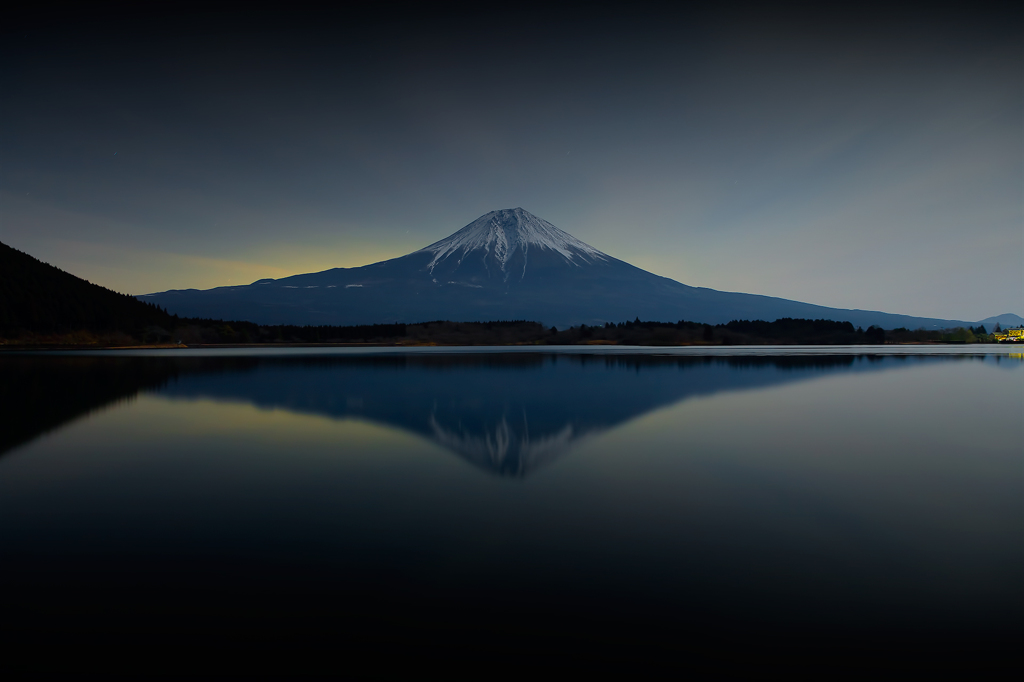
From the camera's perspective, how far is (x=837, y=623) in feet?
14.9

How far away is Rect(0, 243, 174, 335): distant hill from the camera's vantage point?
268 feet

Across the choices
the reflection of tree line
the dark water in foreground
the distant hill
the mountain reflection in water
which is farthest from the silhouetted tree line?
the dark water in foreground

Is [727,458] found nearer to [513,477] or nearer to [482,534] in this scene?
[513,477]

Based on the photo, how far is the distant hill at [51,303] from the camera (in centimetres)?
8181

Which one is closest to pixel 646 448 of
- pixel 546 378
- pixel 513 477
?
pixel 513 477

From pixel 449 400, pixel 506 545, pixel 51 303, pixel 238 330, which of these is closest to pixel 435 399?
pixel 449 400

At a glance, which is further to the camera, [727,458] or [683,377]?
[683,377]

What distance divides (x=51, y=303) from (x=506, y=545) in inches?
4405

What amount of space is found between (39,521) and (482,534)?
6288 millimetres

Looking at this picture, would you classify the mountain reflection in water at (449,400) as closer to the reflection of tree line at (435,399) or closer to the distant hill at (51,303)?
the reflection of tree line at (435,399)

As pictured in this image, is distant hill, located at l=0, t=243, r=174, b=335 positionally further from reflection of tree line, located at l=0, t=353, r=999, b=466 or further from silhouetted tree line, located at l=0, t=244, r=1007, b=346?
reflection of tree line, located at l=0, t=353, r=999, b=466

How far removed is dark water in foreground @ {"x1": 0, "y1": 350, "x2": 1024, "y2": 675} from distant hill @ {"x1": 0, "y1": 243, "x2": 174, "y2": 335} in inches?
3654

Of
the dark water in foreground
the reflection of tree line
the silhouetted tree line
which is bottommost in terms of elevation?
the reflection of tree line

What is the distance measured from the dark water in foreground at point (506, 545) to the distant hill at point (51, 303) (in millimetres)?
92816
